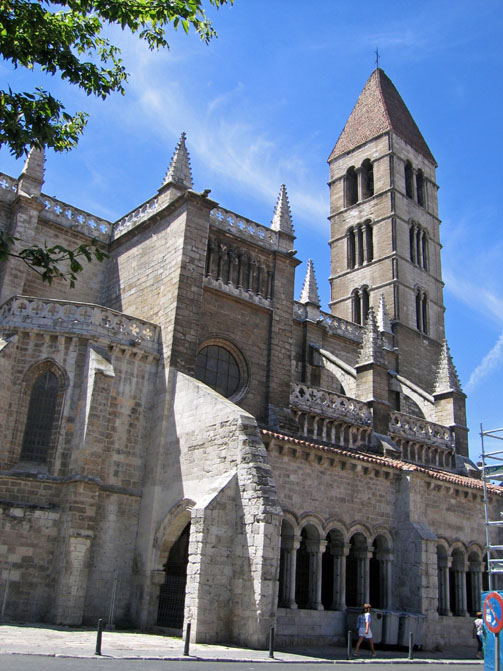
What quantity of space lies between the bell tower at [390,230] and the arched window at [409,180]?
0.06 m

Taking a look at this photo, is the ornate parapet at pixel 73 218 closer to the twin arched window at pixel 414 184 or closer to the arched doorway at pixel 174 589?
the arched doorway at pixel 174 589

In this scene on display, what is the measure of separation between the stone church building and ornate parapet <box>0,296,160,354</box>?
5cm

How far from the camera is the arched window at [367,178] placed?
41.9 meters

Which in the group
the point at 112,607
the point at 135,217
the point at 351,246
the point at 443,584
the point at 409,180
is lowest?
the point at 112,607

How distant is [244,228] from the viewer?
23203 mm

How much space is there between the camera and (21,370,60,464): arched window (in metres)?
17.6

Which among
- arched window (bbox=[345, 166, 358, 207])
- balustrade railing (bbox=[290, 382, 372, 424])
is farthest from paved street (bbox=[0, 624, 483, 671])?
arched window (bbox=[345, 166, 358, 207])

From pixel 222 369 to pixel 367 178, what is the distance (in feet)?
82.4

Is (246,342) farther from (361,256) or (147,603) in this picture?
(361,256)

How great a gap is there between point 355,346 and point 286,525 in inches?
585

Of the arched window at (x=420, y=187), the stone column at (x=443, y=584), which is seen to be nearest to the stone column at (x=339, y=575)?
the stone column at (x=443, y=584)

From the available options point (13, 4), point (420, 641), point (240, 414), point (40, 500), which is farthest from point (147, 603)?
point (13, 4)

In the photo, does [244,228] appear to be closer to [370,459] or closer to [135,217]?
[135,217]

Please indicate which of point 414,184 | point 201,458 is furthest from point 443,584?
point 414,184
